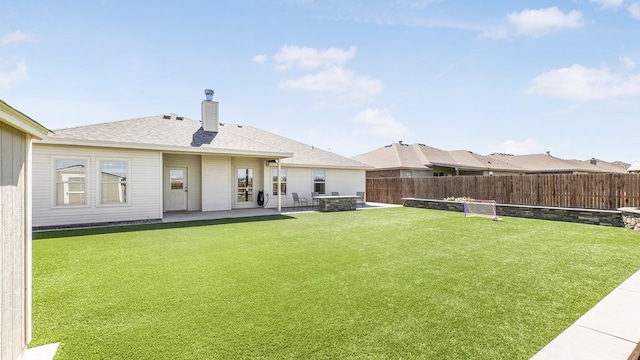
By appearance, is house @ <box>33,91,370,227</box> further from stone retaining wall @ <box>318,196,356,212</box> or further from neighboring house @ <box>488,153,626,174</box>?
neighboring house @ <box>488,153,626,174</box>

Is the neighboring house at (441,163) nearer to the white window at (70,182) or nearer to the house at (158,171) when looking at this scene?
the house at (158,171)

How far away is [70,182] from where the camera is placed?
9.30 meters

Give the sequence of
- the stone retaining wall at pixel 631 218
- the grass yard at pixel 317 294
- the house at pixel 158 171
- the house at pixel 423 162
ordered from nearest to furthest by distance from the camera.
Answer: the grass yard at pixel 317 294 → the stone retaining wall at pixel 631 218 → the house at pixel 158 171 → the house at pixel 423 162

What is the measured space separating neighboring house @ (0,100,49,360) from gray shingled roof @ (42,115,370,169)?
8.33m

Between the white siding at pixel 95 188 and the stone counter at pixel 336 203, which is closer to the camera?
the white siding at pixel 95 188

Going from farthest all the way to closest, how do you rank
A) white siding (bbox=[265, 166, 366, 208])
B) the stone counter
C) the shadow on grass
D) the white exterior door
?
white siding (bbox=[265, 166, 366, 208]) < the stone counter < the white exterior door < the shadow on grass

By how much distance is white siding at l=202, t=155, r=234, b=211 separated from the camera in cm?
1293

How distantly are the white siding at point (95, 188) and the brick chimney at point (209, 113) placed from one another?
408 centimetres

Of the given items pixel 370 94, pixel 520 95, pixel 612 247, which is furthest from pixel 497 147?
pixel 612 247

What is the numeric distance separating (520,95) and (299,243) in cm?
1500

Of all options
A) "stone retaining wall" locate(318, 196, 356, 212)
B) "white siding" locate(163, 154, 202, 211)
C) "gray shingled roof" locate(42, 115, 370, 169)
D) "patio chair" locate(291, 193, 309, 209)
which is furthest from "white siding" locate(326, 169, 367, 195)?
"white siding" locate(163, 154, 202, 211)

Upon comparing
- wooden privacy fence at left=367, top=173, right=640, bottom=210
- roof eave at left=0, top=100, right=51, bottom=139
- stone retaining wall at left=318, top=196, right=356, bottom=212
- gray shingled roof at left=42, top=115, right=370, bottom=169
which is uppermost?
gray shingled roof at left=42, top=115, right=370, bottom=169

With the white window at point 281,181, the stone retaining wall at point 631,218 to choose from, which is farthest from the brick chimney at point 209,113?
the stone retaining wall at point 631,218

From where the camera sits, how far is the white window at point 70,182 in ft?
29.8
